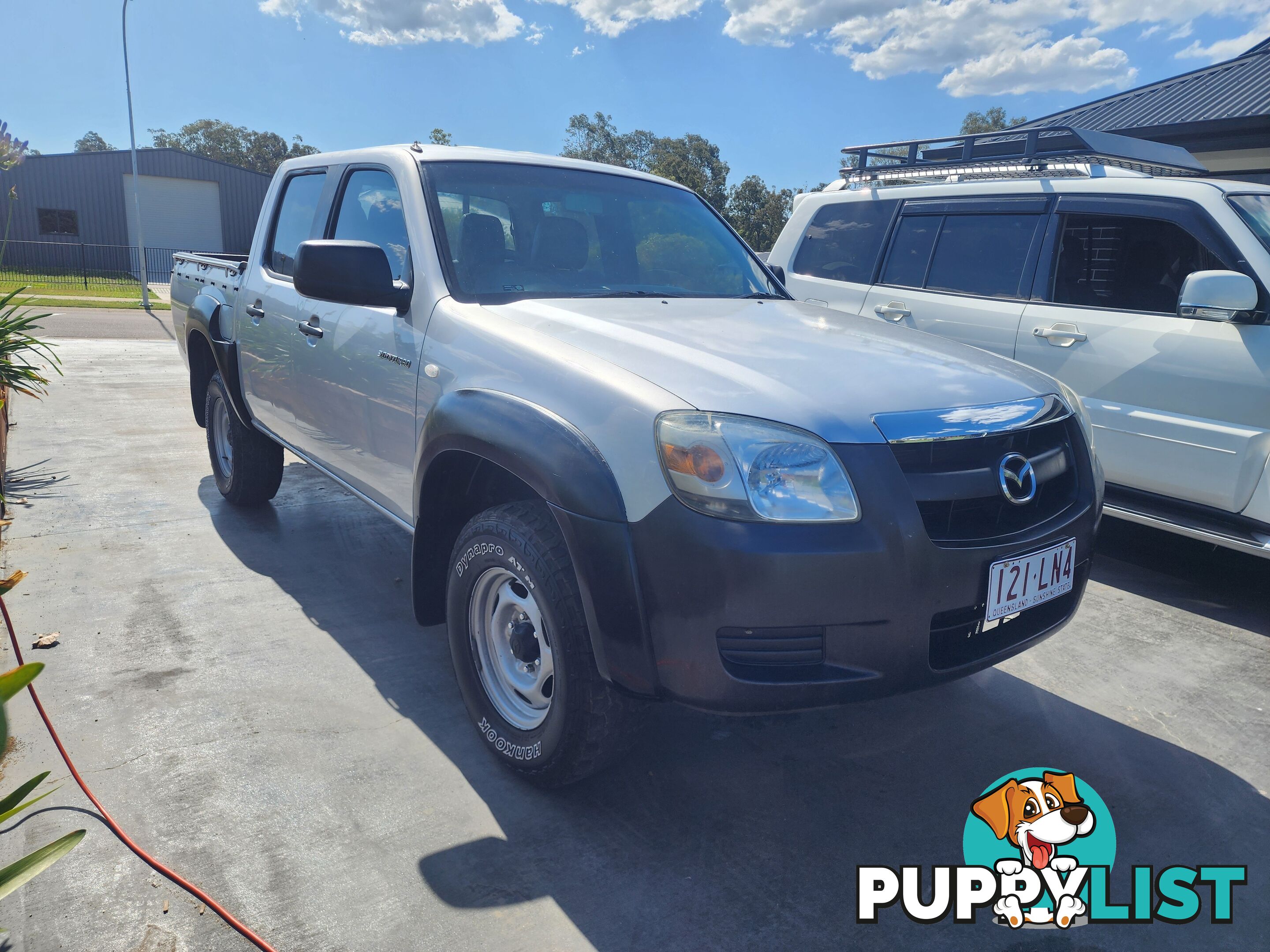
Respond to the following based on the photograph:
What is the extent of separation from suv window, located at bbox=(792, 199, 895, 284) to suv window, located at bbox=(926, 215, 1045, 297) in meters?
0.47

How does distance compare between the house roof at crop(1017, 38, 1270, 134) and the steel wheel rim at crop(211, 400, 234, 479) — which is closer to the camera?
the steel wheel rim at crop(211, 400, 234, 479)

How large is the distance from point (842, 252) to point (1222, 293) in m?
2.53

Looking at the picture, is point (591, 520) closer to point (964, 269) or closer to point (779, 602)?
point (779, 602)

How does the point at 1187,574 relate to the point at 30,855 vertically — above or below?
below

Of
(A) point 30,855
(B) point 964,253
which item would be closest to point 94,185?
(B) point 964,253

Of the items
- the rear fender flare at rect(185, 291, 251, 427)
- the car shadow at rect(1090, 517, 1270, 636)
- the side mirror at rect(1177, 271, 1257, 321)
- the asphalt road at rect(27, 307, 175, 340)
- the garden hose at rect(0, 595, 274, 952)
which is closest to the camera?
the garden hose at rect(0, 595, 274, 952)

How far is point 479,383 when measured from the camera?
105 inches

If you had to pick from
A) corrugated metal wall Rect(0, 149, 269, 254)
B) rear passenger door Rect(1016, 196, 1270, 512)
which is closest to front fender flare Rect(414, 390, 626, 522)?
rear passenger door Rect(1016, 196, 1270, 512)

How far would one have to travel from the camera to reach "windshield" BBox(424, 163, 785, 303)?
3.16 meters

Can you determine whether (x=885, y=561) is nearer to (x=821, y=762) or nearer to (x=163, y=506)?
(x=821, y=762)

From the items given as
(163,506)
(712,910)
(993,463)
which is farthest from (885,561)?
(163,506)

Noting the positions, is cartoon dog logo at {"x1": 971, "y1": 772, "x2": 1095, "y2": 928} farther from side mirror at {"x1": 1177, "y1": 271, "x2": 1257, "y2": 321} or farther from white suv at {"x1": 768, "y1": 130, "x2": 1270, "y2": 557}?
side mirror at {"x1": 1177, "y1": 271, "x2": 1257, "y2": 321}

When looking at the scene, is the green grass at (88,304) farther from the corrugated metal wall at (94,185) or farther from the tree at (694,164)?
the tree at (694,164)

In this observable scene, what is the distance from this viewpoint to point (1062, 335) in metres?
4.76
